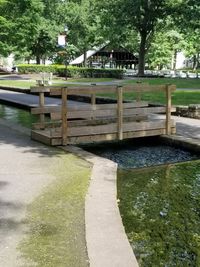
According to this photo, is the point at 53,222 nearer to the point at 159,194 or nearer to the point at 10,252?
the point at 10,252

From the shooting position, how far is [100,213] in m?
5.71

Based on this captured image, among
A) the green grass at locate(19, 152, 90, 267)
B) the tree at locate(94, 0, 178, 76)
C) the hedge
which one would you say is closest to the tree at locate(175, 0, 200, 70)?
the tree at locate(94, 0, 178, 76)

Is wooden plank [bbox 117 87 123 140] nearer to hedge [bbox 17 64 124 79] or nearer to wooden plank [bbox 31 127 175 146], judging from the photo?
wooden plank [bbox 31 127 175 146]

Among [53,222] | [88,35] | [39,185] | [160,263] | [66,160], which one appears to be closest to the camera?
[160,263]

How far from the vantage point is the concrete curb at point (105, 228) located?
4476mm

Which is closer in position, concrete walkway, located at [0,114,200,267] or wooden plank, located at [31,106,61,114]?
concrete walkway, located at [0,114,200,267]

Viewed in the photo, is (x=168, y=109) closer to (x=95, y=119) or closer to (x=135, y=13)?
(x=95, y=119)

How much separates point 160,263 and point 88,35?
207ft

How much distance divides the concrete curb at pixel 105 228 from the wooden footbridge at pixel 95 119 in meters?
2.87

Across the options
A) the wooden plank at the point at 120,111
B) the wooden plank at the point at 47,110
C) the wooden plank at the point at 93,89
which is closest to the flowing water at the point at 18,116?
the wooden plank at the point at 47,110

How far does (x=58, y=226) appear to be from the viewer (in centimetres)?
533

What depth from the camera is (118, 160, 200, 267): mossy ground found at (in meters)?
5.18

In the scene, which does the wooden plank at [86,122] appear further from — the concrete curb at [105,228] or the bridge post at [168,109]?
the concrete curb at [105,228]

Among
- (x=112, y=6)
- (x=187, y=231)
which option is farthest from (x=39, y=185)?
(x=112, y=6)
